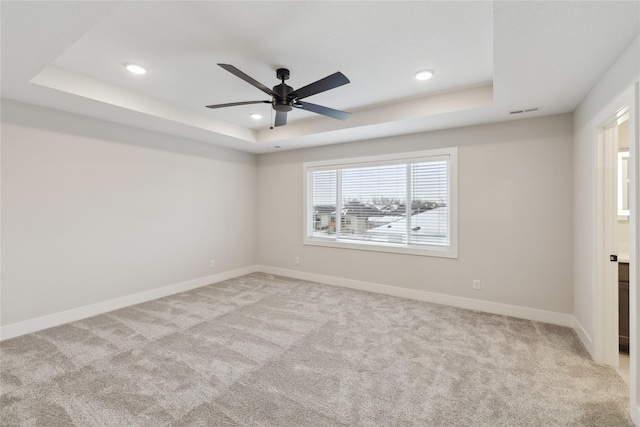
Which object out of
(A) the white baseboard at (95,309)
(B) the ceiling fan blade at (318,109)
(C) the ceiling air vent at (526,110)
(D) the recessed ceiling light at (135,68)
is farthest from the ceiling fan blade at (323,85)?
(A) the white baseboard at (95,309)

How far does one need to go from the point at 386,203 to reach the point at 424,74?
215 centimetres

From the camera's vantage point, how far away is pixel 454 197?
3.92 m

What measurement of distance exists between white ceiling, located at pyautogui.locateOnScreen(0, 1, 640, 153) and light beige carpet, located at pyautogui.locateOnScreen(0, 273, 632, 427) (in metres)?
2.44

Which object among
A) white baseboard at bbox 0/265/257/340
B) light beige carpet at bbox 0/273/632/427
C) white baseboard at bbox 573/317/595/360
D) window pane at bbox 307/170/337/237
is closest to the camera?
light beige carpet at bbox 0/273/632/427

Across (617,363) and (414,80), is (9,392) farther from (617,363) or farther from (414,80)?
(617,363)

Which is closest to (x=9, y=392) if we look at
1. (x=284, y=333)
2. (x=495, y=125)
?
(x=284, y=333)

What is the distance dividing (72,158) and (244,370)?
10.5ft

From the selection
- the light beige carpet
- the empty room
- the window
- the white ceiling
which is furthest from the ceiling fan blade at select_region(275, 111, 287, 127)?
the light beige carpet

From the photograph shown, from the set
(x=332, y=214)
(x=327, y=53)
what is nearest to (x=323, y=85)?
(x=327, y=53)

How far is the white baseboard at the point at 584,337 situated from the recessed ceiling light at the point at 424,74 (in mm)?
2903

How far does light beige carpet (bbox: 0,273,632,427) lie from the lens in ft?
6.17

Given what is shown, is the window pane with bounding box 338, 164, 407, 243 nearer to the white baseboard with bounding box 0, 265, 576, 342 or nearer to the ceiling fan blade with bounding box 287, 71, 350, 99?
the white baseboard with bounding box 0, 265, 576, 342

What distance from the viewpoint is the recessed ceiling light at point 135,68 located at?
2656mm

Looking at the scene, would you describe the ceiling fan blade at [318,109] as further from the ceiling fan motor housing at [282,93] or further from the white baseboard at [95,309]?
the white baseboard at [95,309]
